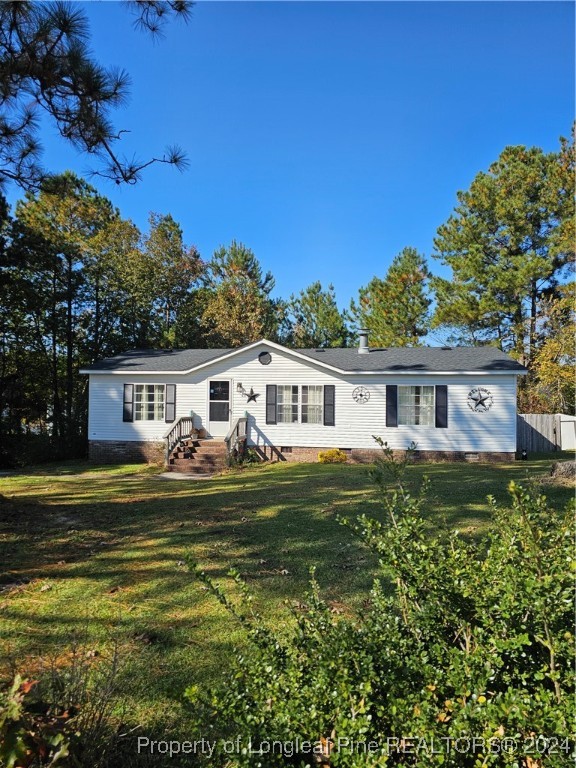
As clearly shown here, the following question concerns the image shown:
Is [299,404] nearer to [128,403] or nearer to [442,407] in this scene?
[442,407]

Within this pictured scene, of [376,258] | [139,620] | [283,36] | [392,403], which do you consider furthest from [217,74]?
[376,258]

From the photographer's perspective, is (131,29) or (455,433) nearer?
(131,29)

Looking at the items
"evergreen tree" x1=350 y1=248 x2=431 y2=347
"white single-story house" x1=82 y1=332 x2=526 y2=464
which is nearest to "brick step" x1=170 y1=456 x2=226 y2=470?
"white single-story house" x1=82 y1=332 x2=526 y2=464

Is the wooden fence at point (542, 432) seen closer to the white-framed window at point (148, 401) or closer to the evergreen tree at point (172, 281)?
the white-framed window at point (148, 401)

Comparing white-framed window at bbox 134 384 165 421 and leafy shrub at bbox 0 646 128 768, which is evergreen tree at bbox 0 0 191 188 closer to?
leafy shrub at bbox 0 646 128 768

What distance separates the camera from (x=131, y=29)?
16.6 feet

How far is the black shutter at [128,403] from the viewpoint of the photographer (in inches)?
690

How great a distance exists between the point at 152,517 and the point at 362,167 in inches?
418

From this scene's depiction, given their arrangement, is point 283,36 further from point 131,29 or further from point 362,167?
point 362,167

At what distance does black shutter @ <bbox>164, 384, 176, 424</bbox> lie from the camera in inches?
679

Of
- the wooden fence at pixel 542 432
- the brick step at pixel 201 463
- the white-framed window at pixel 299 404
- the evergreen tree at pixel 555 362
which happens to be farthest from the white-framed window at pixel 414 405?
the evergreen tree at pixel 555 362

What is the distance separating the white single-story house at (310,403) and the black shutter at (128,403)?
0.13 feet

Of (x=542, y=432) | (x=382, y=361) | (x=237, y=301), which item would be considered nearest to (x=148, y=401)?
(x=382, y=361)

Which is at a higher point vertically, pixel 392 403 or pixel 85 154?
pixel 85 154
